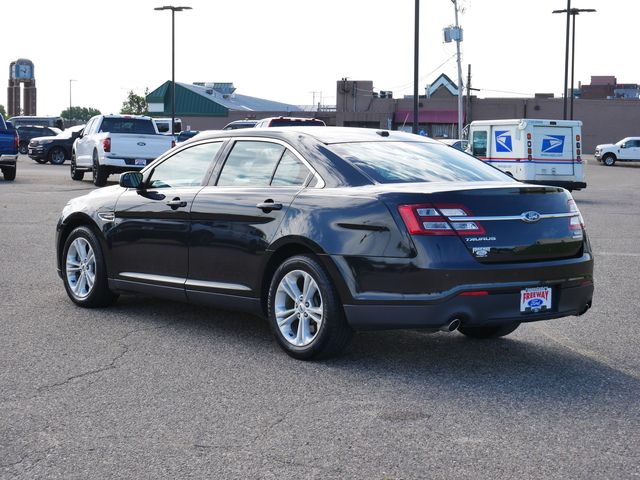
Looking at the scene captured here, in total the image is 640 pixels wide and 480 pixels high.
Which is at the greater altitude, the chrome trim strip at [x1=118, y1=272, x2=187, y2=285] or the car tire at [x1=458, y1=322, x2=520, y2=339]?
the chrome trim strip at [x1=118, y1=272, x2=187, y2=285]

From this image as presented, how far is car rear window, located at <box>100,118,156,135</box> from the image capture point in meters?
28.5

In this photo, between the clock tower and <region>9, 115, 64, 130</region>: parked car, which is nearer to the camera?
<region>9, 115, 64, 130</region>: parked car

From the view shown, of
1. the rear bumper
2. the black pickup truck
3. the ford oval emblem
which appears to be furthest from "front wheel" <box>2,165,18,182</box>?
the ford oval emblem

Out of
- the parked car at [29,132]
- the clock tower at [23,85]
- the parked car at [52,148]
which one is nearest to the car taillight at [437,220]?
the parked car at [52,148]

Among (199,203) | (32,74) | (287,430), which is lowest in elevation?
(287,430)

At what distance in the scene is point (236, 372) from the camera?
6.57 meters

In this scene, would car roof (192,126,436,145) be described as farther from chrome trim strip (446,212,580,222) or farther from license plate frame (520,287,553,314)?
license plate frame (520,287,553,314)

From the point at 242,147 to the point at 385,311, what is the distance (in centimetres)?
204

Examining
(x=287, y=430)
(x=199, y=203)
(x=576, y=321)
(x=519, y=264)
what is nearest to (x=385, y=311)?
(x=519, y=264)

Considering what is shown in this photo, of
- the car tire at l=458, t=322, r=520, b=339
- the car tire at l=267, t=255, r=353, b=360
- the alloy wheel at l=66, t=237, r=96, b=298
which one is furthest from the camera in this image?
the alloy wheel at l=66, t=237, r=96, b=298

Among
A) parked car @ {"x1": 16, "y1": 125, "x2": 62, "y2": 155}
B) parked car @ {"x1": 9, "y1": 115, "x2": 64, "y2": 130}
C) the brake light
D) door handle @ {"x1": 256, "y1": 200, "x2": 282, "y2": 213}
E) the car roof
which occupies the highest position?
parked car @ {"x1": 9, "y1": 115, "x2": 64, "y2": 130}

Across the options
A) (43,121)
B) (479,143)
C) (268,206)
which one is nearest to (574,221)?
(268,206)

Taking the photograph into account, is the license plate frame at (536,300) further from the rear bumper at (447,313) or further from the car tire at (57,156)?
the car tire at (57,156)

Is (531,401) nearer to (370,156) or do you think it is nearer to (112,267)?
(370,156)
